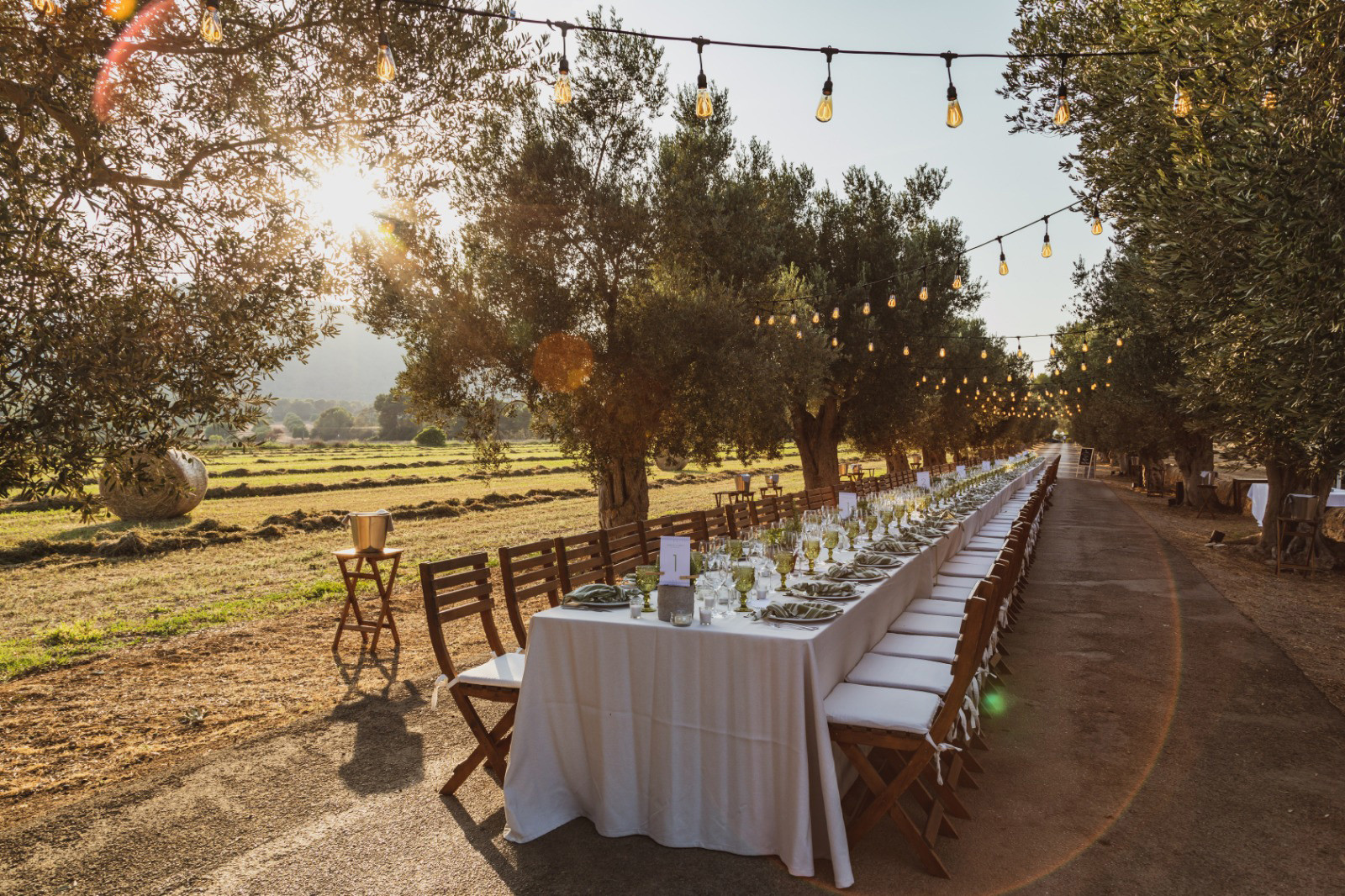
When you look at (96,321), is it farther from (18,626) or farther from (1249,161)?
(1249,161)

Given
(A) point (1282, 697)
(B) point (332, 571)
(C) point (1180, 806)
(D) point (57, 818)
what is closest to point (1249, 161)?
(A) point (1282, 697)

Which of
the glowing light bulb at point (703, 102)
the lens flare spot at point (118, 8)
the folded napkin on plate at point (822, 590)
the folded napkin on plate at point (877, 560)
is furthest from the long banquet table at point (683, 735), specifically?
the lens flare spot at point (118, 8)

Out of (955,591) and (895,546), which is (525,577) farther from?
(955,591)

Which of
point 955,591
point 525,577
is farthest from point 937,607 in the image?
point 525,577

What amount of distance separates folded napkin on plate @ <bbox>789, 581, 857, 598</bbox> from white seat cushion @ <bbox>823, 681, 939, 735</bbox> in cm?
48

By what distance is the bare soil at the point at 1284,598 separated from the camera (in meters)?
6.05

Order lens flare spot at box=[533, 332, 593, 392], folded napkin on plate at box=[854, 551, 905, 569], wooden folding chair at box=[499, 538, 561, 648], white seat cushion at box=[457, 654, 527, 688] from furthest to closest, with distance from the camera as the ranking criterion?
lens flare spot at box=[533, 332, 593, 392] < folded napkin on plate at box=[854, 551, 905, 569] < wooden folding chair at box=[499, 538, 561, 648] < white seat cushion at box=[457, 654, 527, 688]

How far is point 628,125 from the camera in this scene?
8.66 m

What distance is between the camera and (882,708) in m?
3.24

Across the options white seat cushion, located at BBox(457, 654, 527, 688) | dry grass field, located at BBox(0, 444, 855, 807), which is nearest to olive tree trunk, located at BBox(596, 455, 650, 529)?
dry grass field, located at BBox(0, 444, 855, 807)

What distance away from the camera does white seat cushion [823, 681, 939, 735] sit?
10.2 ft

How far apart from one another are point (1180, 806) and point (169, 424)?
18.5 ft

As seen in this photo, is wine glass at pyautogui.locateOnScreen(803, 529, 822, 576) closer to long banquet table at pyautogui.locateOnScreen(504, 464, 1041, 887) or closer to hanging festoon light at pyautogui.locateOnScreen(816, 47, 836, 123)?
long banquet table at pyautogui.locateOnScreen(504, 464, 1041, 887)

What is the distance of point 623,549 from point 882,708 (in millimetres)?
2698
